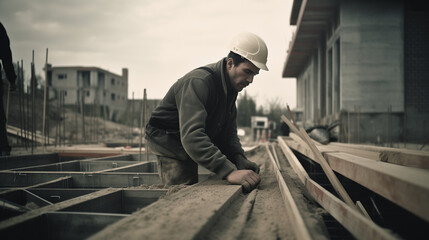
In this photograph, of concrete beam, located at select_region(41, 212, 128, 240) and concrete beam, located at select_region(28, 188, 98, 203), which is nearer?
concrete beam, located at select_region(41, 212, 128, 240)

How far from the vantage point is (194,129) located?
2.30 m

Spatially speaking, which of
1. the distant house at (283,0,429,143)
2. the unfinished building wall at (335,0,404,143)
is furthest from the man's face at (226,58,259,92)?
the unfinished building wall at (335,0,404,143)

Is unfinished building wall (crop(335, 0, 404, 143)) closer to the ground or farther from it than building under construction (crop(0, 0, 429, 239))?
farther from it

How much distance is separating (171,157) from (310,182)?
1.46 meters

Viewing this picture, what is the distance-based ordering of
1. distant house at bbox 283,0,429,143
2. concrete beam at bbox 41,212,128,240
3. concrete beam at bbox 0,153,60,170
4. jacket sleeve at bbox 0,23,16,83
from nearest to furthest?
concrete beam at bbox 41,212,128,240 < jacket sleeve at bbox 0,23,16,83 < concrete beam at bbox 0,153,60,170 < distant house at bbox 283,0,429,143

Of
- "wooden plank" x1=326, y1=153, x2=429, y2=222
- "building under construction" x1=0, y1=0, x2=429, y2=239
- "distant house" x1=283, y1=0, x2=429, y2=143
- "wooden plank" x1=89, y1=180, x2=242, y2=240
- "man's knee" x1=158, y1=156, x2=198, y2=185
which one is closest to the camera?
"wooden plank" x1=326, y1=153, x2=429, y2=222

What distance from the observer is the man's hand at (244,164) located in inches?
119

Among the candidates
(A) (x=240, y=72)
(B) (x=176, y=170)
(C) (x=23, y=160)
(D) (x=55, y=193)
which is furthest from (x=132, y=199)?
(C) (x=23, y=160)

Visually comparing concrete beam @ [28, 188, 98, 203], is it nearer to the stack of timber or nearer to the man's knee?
the man's knee

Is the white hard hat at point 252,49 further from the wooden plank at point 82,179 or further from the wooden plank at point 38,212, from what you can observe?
the wooden plank at point 82,179

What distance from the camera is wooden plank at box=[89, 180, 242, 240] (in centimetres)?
125

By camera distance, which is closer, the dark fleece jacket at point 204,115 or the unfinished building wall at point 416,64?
the dark fleece jacket at point 204,115

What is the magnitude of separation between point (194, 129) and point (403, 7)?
31.6 feet

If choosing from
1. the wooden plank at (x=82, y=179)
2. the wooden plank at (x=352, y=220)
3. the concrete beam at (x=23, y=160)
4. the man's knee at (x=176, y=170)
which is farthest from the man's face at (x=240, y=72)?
the concrete beam at (x=23, y=160)
